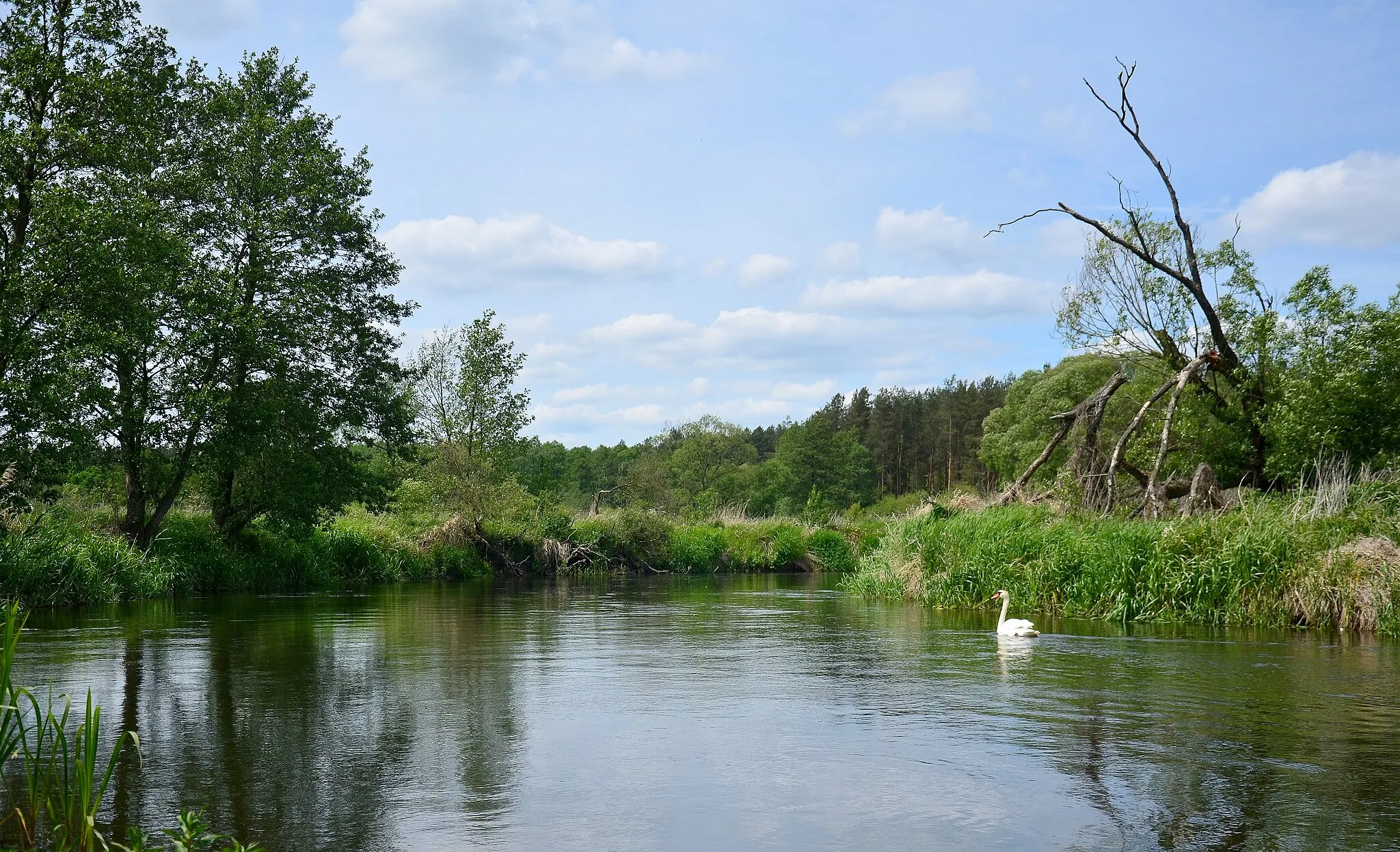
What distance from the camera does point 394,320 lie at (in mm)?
35531

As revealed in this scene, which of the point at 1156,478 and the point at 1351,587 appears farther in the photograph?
the point at 1156,478

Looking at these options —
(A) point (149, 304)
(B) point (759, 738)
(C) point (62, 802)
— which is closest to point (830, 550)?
(A) point (149, 304)

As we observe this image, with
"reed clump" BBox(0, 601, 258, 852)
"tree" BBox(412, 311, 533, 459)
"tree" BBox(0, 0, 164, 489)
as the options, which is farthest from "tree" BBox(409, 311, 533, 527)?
"reed clump" BBox(0, 601, 258, 852)

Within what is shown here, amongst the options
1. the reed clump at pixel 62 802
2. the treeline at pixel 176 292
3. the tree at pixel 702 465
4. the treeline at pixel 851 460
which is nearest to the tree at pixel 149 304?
the treeline at pixel 176 292

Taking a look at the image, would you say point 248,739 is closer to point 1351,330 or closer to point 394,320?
point 1351,330

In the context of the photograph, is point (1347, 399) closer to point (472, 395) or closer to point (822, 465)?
point (472, 395)

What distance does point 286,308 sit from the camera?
31.0 metres

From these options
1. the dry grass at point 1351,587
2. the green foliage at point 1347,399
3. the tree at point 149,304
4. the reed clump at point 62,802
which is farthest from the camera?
the tree at point 149,304

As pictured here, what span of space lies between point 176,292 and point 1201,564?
23518mm

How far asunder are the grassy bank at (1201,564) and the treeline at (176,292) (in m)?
18.5

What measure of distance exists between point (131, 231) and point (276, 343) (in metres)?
8.31

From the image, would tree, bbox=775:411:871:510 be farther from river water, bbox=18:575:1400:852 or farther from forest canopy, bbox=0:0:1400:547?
river water, bbox=18:575:1400:852

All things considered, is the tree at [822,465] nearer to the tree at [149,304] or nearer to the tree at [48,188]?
the tree at [149,304]

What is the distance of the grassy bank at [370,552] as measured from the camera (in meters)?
21.7
